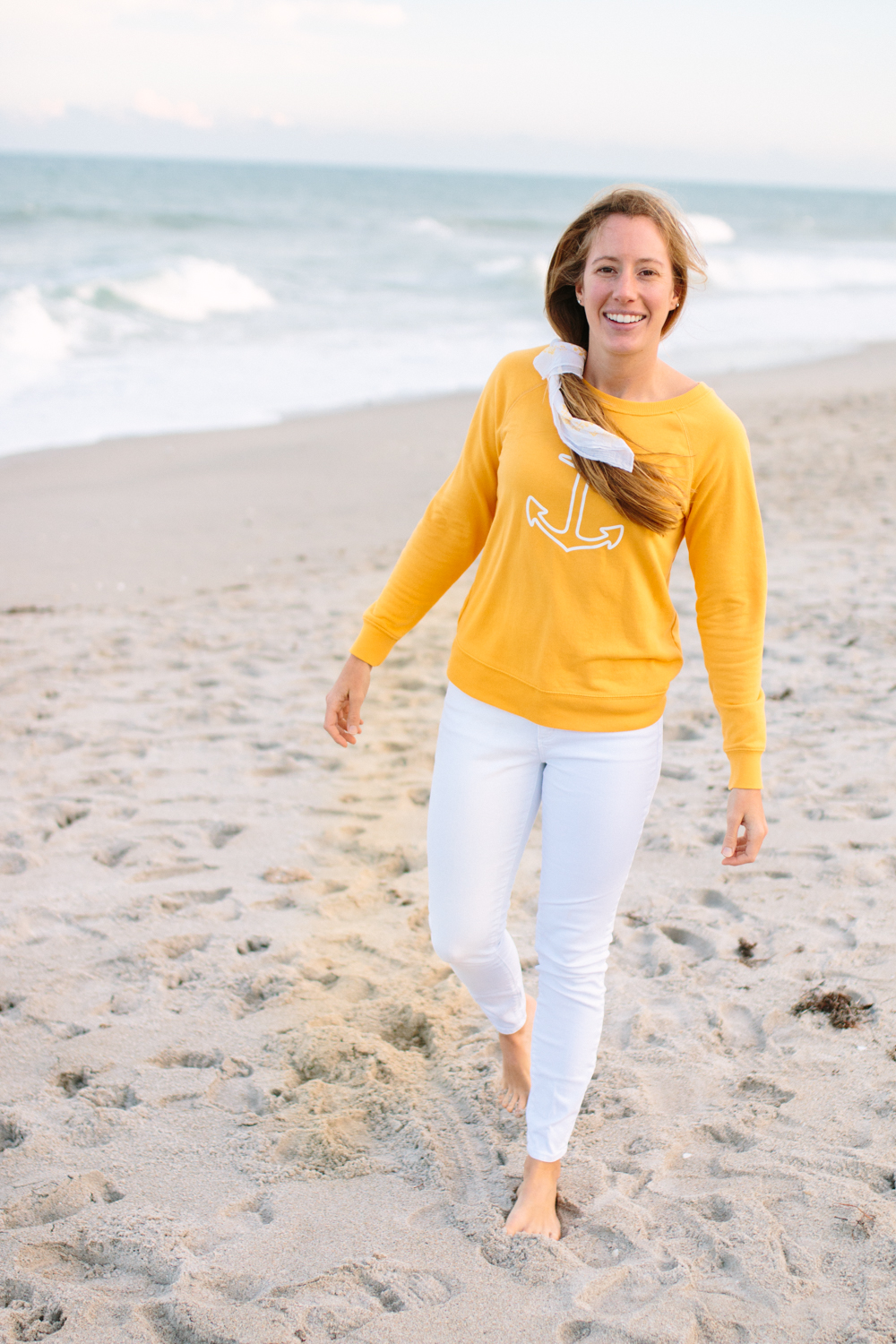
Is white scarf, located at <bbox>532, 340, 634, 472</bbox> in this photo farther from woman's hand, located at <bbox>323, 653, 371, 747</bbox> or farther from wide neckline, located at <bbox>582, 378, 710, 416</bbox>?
woman's hand, located at <bbox>323, 653, 371, 747</bbox>

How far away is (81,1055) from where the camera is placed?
8.50 feet

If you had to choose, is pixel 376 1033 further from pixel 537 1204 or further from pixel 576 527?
pixel 576 527

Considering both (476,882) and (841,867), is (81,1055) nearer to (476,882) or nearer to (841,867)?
(476,882)

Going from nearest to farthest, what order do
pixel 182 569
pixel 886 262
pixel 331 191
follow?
pixel 182 569 → pixel 886 262 → pixel 331 191

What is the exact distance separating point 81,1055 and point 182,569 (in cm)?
467

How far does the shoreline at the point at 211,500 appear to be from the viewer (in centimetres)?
685

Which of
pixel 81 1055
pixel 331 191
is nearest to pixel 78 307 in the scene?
pixel 81 1055

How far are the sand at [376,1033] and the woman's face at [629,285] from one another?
5.50ft

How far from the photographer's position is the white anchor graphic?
6.00 ft

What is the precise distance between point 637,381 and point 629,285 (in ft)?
0.54

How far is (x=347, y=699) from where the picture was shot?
89.3 inches

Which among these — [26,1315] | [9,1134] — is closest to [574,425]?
[26,1315]

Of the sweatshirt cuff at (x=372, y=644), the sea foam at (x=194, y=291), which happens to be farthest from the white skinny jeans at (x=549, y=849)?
the sea foam at (x=194, y=291)

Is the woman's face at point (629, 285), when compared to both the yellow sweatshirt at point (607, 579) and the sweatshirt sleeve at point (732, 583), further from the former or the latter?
the sweatshirt sleeve at point (732, 583)
